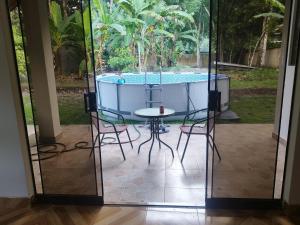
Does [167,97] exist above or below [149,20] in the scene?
below

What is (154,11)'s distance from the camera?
6562 millimetres

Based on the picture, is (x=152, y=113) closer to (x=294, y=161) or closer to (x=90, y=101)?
(x=90, y=101)

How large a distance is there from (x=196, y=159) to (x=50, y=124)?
191 centimetres

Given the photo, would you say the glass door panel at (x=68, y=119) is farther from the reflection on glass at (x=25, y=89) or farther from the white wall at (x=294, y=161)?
the white wall at (x=294, y=161)

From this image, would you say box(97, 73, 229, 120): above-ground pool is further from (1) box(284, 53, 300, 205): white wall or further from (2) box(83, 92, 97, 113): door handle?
(1) box(284, 53, 300, 205): white wall

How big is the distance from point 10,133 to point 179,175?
177 cm

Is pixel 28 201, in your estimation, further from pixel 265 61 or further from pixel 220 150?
pixel 265 61

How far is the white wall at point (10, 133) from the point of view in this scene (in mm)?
2069

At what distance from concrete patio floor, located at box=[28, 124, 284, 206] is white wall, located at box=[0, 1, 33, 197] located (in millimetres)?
231

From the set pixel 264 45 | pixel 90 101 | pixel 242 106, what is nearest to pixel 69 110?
pixel 90 101

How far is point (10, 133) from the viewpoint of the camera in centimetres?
223

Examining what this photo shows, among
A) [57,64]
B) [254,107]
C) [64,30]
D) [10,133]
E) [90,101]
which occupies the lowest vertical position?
[10,133]

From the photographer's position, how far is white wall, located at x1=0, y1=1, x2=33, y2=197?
207 centimetres

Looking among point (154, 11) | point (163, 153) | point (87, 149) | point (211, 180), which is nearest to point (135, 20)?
point (154, 11)
